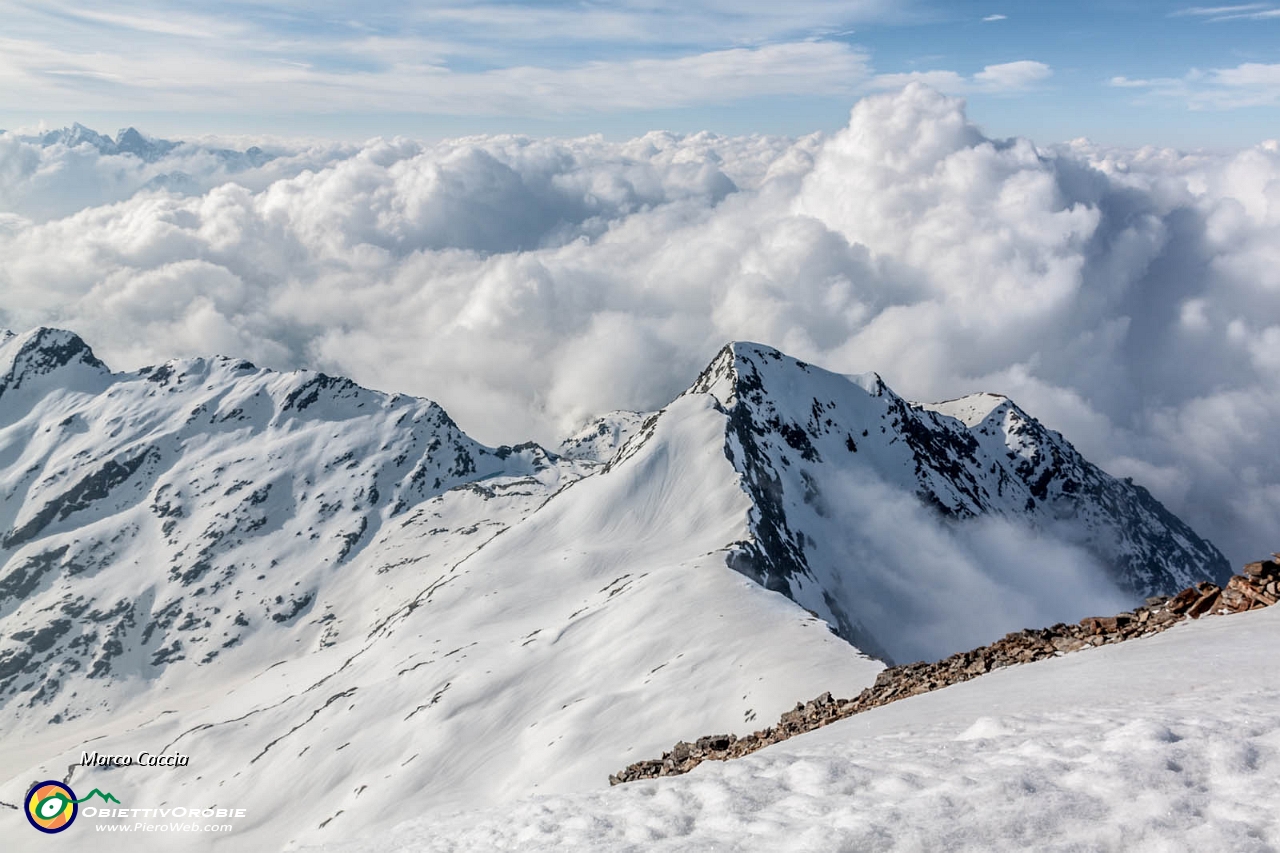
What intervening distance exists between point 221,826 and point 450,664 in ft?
120

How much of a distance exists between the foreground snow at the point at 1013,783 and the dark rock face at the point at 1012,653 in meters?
1.98

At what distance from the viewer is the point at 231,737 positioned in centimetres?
12756

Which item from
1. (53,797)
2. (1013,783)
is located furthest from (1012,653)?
(53,797)

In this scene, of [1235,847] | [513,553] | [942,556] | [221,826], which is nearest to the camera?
[1235,847]

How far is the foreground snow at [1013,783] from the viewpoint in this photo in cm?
904

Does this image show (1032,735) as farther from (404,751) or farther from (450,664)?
(450,664)

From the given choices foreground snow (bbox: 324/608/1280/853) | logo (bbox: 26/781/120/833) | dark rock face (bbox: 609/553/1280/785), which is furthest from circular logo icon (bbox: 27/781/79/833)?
foreground snow (bbox: 324/608/1280/853)

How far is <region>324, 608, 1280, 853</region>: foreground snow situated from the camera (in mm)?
9039

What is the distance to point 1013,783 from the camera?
10148 millimetres

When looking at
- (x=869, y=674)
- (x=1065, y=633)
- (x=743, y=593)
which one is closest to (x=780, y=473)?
(x=743, y=593)

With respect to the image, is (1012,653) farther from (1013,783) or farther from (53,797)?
(53,797)

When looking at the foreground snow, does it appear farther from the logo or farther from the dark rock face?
the logo

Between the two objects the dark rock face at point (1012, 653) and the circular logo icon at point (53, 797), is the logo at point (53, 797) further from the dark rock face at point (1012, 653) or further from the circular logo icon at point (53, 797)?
the dark rock face at point (1012, 653)

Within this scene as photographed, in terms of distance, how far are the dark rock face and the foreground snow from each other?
198cm
